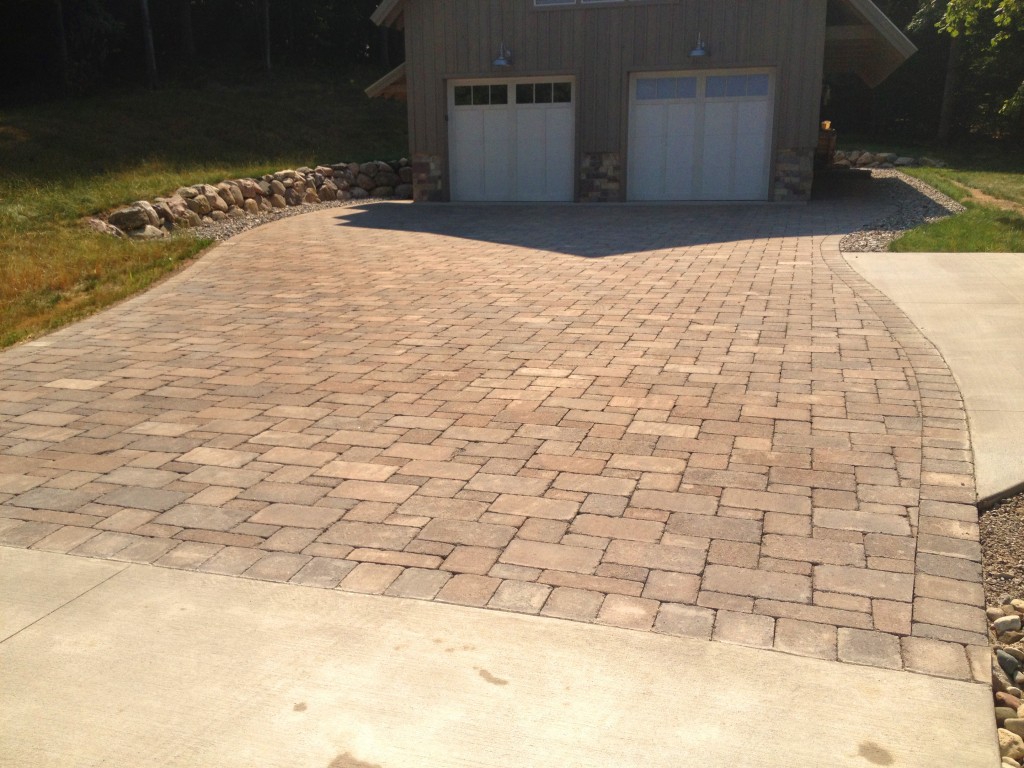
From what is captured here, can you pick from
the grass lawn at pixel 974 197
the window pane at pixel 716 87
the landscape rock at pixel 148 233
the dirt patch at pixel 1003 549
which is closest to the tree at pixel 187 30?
the landscape rock at pixel 148 233

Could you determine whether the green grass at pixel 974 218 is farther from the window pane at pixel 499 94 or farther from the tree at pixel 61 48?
the tree at pixel 61 48

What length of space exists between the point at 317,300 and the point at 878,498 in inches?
235

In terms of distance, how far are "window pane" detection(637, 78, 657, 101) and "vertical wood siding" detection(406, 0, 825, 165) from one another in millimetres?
267

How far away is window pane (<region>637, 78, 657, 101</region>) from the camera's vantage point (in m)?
16.6

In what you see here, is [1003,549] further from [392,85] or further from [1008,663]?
[392,85]

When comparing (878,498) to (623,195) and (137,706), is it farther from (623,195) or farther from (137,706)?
(623,195)

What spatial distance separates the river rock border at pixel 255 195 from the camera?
516 inches

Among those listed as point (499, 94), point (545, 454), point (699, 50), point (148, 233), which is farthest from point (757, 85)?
point (545, 454)

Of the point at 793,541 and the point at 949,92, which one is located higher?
the point at 949,92

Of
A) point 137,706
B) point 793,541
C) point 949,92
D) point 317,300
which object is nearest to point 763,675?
point 793,541

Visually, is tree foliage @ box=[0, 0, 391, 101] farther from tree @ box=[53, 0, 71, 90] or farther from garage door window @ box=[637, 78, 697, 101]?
garage door window @ box=[637, 78, 697, 101]

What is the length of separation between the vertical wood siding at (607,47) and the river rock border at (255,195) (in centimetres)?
215

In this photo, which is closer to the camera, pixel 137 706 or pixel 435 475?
pixel 137 706

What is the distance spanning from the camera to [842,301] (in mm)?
8016
